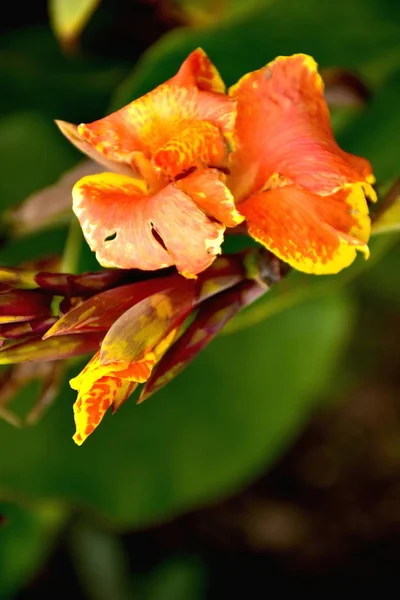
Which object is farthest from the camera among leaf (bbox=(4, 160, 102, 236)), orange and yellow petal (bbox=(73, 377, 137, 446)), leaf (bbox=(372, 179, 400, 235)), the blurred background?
the blurred background

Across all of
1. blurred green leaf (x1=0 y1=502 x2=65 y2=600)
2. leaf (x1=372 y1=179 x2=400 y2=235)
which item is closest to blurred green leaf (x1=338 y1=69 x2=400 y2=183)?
leaf (x1=372 y1=179 x2=400 y2=235)

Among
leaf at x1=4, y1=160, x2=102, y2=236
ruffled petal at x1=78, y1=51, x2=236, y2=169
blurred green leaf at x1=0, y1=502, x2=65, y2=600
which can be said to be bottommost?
blurred green leaf at x1=0, y1=502, x2=65, y2=600

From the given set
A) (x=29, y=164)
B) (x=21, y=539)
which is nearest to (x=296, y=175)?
(x=29, y=164)

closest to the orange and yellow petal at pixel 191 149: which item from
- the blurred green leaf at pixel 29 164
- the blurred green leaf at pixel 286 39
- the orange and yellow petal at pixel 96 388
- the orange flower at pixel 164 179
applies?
the orange flower at pixel 164 179

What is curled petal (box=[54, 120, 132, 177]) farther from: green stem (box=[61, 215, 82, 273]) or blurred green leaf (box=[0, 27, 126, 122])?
blurred green leaf (box=[0, 27, 126, 122])

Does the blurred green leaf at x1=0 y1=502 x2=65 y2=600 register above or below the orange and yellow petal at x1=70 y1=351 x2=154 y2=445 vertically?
below

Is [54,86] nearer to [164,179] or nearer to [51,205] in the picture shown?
[51,205]

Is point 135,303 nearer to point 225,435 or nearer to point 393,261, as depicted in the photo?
point 225,435
